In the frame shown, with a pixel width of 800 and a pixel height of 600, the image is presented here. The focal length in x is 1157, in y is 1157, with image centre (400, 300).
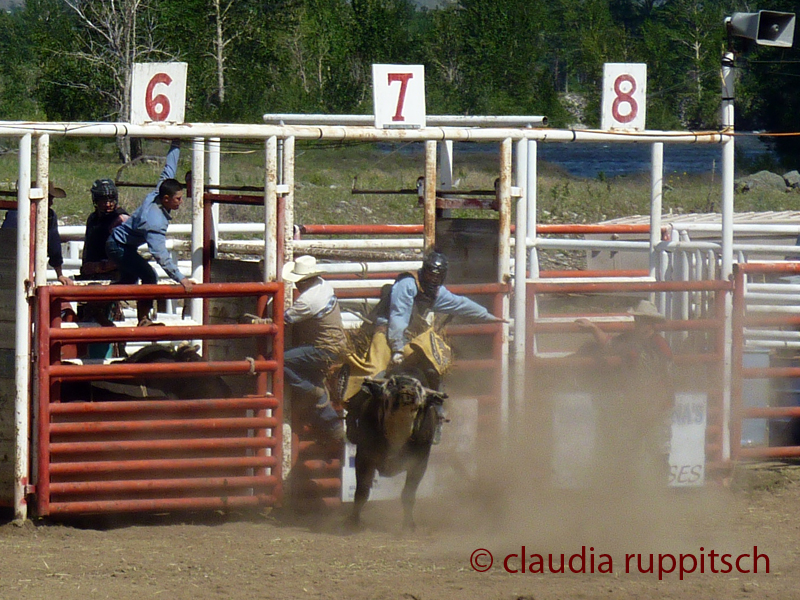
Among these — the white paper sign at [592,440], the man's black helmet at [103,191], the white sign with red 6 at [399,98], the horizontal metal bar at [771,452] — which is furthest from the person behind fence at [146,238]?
the horizontal metal bar at [771,452]

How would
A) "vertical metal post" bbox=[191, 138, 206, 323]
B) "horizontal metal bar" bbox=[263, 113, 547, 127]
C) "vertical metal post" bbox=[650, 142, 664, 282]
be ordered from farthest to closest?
"vertical metal post" bbox=[650, 142, 664, 282] < "horizontal metal bar" bbox=[263, 113, 547, 127] < "vertical metal post" bbox=[191, 138, 206, 323]

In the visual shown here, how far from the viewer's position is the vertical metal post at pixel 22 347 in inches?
257

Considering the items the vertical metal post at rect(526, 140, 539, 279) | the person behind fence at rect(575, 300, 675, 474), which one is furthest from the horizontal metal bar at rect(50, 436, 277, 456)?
the vertical metal post at rect(526, 140, 539, 279)

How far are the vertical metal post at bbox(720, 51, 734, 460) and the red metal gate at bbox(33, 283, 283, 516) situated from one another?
3.23m

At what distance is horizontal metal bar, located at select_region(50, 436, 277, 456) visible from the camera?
667 centimetres

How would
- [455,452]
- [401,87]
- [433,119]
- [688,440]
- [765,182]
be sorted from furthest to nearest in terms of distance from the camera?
[765,182], [433,119], [688,440], [455,452], [401,87]

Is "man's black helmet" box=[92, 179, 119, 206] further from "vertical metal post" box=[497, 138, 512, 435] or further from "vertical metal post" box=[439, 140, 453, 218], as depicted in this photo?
"vertical metal post" box=[497, 138, 512, 435]

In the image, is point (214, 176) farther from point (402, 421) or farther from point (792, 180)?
point (792, 180)

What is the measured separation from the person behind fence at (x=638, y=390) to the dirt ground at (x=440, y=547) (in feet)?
1.15

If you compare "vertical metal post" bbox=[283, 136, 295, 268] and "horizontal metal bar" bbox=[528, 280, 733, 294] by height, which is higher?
"vertical metal post" bbox=[283, 136, 295, 268]

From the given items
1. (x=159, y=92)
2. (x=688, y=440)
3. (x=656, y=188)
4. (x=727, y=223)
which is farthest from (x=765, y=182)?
(x=159, y=92)

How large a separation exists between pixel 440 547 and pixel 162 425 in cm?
177

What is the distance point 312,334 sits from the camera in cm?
716

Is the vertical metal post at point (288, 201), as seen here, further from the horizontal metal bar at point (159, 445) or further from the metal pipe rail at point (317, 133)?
the horizontal metal bar at point (159, 445)
